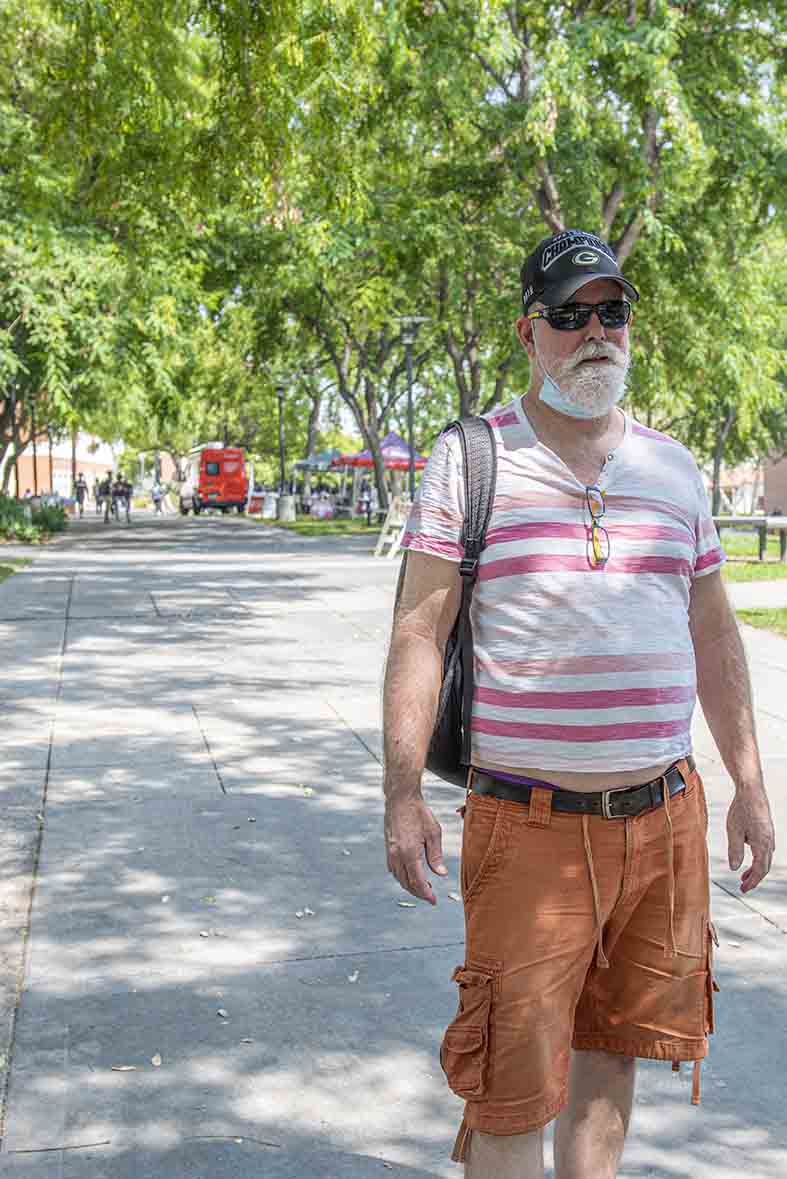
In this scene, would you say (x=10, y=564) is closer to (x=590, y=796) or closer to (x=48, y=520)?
(x=48, y=520)

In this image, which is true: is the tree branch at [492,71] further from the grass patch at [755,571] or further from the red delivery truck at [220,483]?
the red delivery truck at [220,483]

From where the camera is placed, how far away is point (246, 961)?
13.8ft

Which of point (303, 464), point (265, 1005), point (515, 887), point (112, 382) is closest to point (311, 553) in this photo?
point (112, 382)

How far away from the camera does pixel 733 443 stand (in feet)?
173

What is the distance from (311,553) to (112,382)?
183 inches

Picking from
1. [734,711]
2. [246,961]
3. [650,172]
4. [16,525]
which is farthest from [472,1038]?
[16,525]

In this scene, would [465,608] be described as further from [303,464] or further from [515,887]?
[303,464]

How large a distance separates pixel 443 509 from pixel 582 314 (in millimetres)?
446

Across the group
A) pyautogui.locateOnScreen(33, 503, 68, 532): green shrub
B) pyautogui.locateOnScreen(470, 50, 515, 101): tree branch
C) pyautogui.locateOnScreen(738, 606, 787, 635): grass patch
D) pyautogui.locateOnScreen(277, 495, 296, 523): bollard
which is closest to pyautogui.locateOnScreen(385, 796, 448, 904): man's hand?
pyautogui.locateOnScreen(738, 606, 787, 635): grass patch

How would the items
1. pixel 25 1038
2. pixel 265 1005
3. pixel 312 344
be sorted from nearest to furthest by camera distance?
pixel 25 1038 < pixel 265 1005 < pixel 312 344

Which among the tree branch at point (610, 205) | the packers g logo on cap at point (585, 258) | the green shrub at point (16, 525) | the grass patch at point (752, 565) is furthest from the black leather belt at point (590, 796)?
the green shrub at point (16, 525)

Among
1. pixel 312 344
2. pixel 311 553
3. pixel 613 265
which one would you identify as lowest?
pixel 311 553

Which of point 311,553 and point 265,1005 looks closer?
point 265,1005

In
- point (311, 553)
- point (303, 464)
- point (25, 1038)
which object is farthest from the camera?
point (303, 464)
